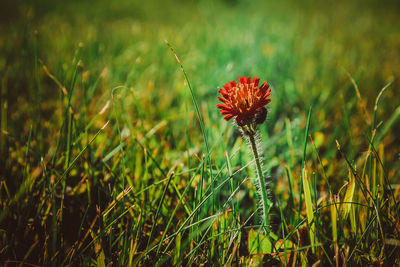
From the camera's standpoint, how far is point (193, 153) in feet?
3.96

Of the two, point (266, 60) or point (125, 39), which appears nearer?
point (266, 60)

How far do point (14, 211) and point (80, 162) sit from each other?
1.09 ft

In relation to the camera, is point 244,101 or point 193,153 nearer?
point 244,101

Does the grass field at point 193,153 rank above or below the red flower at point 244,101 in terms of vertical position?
below

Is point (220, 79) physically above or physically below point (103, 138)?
above

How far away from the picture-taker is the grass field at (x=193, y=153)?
2.69ft

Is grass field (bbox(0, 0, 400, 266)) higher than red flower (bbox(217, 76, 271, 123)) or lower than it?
lower

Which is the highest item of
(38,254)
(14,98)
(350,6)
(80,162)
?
(350,6)

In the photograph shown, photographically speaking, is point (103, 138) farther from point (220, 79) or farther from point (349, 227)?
point (349, 227)

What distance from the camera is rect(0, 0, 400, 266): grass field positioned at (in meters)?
0.82

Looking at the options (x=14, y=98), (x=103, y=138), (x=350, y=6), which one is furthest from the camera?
(x=350, y=6)

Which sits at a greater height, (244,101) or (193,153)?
(244,101)

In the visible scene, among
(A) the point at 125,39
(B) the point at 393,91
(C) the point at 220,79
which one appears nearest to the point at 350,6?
(B) the point at 393,91

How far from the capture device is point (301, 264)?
78cm
